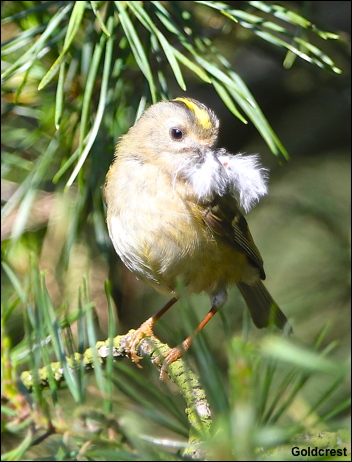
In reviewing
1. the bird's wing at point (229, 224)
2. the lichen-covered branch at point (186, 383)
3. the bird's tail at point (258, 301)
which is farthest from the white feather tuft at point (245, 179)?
the bird's tail at point (258, 301)

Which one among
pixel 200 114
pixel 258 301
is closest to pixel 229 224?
pixel 200 114

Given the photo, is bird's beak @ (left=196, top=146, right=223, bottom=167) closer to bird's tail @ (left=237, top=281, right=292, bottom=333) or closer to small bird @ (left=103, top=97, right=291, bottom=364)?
small bird @ (left=103, top=97, right=291, bottom=364)

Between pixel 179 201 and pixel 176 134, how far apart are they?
0.37 m

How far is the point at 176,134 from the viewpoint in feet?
8.50

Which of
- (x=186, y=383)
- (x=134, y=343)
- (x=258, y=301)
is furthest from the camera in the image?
(x=258, y=301)

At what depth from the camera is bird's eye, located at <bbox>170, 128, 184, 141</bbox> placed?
8.46ft

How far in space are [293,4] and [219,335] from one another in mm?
1721

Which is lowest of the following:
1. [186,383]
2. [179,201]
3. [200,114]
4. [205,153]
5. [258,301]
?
[258,301]

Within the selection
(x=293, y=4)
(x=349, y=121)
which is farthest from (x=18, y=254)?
(x=349, y=121)

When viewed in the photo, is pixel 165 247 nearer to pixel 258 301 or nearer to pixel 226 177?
pixel 226 177

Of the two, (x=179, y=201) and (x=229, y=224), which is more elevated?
(x=179, y=201)

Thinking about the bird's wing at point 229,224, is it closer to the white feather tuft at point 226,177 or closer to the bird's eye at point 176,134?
the white feather tuft at point 226,177

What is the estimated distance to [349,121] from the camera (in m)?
3.64

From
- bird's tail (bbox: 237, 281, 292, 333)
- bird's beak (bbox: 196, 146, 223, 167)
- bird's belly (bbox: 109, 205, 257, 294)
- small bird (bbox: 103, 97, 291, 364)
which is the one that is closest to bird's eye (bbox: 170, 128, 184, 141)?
small bird (bbox: 103, 97, 291, 364)
